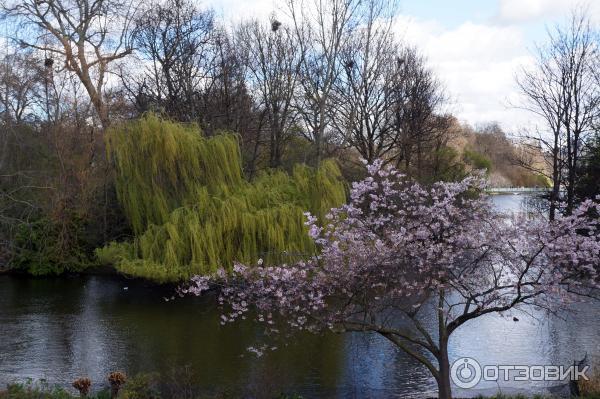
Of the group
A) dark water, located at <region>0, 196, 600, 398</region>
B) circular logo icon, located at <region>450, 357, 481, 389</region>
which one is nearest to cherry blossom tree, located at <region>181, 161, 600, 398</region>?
dark water, located at <region>0, 196, 600, 398</region>

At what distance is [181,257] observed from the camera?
16016 millimetres

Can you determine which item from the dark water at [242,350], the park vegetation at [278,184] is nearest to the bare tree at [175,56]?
the park vegetation at [278,184]

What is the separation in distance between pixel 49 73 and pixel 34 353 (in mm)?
14521

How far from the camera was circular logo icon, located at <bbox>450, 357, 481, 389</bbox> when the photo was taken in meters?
9.70

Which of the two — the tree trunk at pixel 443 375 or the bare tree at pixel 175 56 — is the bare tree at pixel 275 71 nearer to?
the bare tree at pixel 175 56

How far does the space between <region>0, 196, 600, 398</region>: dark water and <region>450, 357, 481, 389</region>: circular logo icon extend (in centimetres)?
26

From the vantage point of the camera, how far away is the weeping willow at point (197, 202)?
52.3ft

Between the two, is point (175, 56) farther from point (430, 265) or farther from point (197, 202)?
point (430, 265)

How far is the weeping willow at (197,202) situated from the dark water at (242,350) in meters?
1.51

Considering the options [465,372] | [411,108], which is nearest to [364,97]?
[411,108]

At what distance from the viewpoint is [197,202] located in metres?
16.8

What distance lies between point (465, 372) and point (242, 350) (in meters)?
4.04

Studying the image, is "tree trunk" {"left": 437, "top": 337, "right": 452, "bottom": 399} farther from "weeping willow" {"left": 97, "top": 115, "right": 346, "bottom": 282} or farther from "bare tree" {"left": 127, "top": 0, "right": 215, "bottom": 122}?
"bare tree" {"left": 127, "top": 0, "right": 215, "bottom": 122}

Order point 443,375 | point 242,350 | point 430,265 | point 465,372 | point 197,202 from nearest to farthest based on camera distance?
point 430,265
point 443,375
point 465,372
point 242,350
point 197,202
